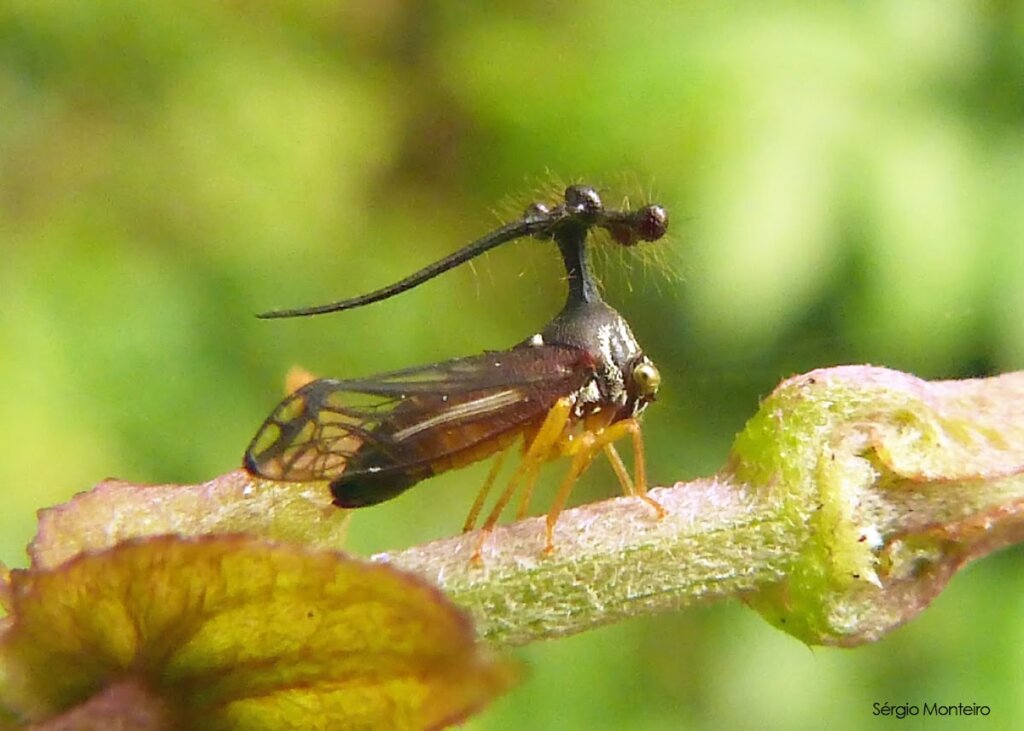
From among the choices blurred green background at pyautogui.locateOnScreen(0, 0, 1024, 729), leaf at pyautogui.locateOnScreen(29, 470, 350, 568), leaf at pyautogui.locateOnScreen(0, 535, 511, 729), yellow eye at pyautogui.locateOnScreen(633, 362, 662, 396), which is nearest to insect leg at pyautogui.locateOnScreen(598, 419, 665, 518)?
yellow eye at pyautogui.locateOnScreen(633, 362, 662, 396)

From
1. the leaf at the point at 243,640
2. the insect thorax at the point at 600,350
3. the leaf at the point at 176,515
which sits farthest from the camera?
the insect thorax at the point at 600,350

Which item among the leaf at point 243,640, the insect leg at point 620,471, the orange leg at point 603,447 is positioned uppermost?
the leaf at point 243,640

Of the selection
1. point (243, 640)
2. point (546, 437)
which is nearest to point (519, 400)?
point (546, 437)

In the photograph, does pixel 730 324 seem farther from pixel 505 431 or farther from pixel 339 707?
pixel 339 707

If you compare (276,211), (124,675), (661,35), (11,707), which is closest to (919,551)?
(124,675)

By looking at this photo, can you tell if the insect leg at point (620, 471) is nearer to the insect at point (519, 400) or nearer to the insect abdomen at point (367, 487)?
the insect at point (519, 400)

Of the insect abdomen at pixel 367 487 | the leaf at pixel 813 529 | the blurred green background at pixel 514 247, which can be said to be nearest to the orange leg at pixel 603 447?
the insect abdomen at pixel 367 487

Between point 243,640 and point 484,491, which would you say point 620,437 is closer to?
point 484,491
